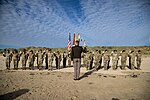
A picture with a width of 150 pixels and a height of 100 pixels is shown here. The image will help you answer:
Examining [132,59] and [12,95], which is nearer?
[12,95]

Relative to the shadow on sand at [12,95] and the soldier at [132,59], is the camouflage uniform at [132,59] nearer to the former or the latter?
the soldier at [132,59]

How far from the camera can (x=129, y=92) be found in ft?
22.8

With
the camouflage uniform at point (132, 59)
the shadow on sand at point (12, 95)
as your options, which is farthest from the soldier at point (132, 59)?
the shadow on sand at point (12, 95)

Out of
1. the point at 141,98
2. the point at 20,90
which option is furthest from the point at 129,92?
the point at 20,90

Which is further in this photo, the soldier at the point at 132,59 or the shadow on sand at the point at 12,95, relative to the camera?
the soldier at the point at 132,59

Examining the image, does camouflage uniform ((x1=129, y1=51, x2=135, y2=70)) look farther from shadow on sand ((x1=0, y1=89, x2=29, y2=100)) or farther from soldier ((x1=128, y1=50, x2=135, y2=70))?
shadow on sand ((x1=0, y1=89, x2=29, y2=100))

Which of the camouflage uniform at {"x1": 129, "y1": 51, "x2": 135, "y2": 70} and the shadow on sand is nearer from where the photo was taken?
the shadow on sand

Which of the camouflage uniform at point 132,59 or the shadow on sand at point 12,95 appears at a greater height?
the camouflage uniform at point 132,59

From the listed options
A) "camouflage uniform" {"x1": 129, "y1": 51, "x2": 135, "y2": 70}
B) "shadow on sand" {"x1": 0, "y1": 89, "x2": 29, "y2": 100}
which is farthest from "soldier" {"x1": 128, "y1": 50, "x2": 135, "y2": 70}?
"shadow on sand" {"x1": 0, "y1": 89, "x2": 29, "y2": 100}

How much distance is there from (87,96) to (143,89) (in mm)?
2812

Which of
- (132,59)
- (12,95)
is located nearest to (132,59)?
(132,59)

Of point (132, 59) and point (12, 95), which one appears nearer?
point (12, 95)

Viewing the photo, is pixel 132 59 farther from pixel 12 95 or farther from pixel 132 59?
pixel 12 95

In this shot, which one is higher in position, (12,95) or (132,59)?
(132,59)
